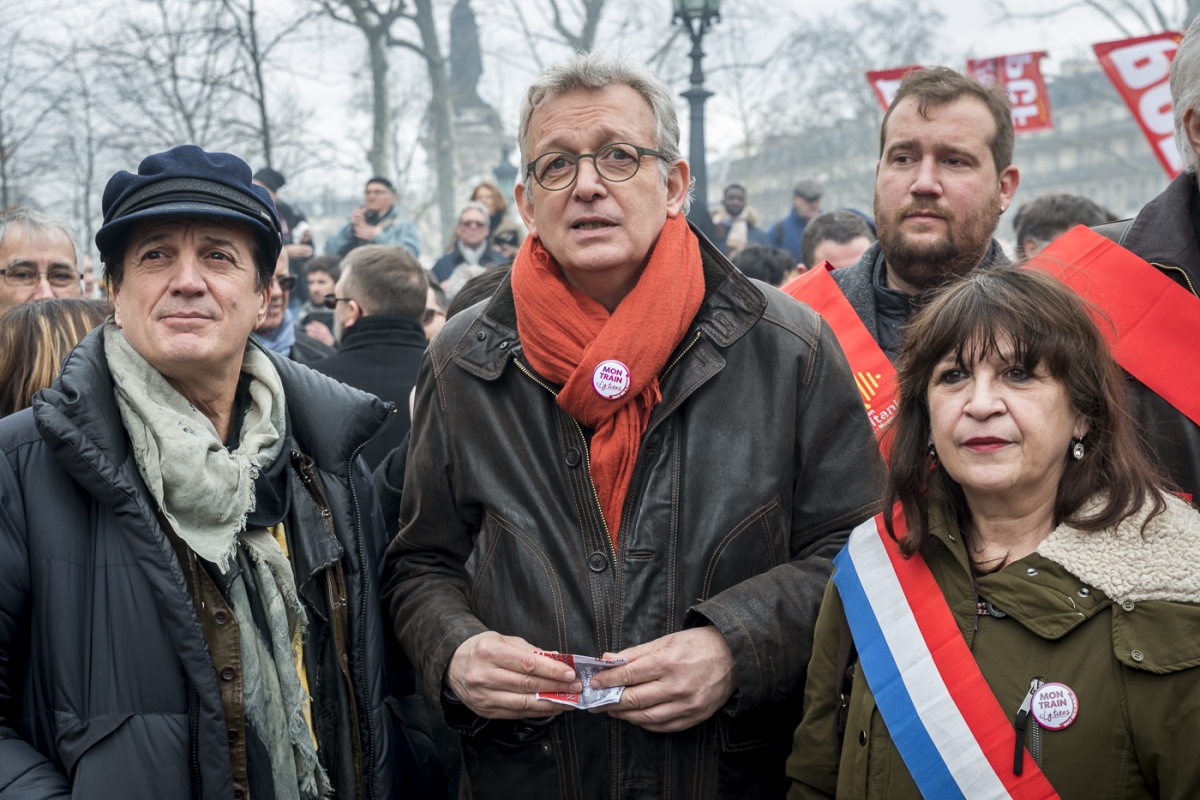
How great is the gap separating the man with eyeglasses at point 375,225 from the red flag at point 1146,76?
19.0 ft

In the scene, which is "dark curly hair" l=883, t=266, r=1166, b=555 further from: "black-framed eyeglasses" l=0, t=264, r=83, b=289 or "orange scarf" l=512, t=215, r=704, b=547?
"black-framed eyeglasses" l=0, t=264, r=83, b=289

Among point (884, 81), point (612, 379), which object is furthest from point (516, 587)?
point (884, 81)

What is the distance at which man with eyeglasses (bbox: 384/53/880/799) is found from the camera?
2348mm

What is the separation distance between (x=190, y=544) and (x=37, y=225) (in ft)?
10.0

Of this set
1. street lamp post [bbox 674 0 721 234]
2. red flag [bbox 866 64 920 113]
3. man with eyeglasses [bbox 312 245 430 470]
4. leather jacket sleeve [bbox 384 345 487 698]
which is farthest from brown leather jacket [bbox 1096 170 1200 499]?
street lamp post [bbox 674 0 721 234]

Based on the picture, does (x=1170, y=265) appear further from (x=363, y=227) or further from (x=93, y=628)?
(x=363, y=227)

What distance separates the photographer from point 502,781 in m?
2.47

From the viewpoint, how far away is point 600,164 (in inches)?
100

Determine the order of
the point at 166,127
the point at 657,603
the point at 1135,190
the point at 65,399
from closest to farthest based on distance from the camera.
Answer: the point at 65,399
the point at 657,603
the point at 166,127
the point at 1135,190

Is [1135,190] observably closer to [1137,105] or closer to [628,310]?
[1137,105]

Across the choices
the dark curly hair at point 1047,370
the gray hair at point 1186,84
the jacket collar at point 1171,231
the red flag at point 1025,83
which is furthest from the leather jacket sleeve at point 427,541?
the red flag at point 1025,83

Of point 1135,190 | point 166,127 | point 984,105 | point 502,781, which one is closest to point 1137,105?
point 984,105

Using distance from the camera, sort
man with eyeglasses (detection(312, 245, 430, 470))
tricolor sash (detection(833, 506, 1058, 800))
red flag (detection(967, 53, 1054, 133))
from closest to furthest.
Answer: tricolor sash (detection(833, 506, 1058, 800)) < man with eyeglasses (detection(312, 245, 430, 470)) < red flag (detection(967, 53, 1054, 133))

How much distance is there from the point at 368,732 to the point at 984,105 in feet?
8.85
